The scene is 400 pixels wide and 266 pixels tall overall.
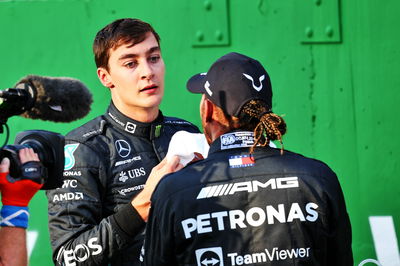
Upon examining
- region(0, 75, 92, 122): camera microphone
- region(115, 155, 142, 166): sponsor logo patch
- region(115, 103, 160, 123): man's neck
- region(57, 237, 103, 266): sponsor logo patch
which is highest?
region(0, 75, 92, 122): camera microphone

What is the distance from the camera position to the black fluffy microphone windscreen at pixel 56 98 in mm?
2609

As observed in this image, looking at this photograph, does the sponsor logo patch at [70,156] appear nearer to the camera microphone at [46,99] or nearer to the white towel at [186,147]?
the white towel at [186,147]

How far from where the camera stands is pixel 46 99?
8.63 feet

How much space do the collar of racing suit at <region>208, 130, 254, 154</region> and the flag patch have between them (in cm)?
4

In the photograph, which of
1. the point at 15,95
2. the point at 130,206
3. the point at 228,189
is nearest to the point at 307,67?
the point at 130,206

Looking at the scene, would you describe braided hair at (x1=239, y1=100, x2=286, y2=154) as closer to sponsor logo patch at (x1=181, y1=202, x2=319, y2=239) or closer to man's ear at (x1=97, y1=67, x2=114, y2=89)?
sponsor logo patch at (x1=181, y1=202, x2=319, y2=239)

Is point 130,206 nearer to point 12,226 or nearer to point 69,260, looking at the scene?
point 69,260

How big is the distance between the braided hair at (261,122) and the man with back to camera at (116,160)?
55 centimetres

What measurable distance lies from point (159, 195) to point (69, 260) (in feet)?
2.61

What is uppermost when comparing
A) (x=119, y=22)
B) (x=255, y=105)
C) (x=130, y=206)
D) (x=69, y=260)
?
(x=119, y=22)

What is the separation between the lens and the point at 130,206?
3184mm

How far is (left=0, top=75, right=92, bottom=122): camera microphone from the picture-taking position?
2.54 metres

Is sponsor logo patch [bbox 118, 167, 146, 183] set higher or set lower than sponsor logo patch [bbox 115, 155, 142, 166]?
lower

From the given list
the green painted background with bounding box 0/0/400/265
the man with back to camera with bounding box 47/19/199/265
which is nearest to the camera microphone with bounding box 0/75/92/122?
the man with back to camera with bounding box 47/19/199/265
